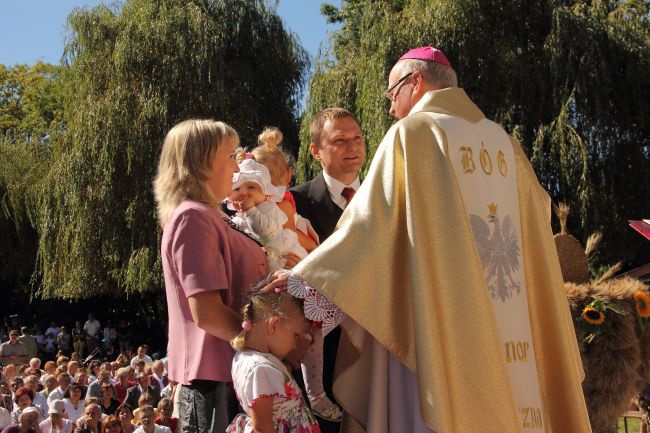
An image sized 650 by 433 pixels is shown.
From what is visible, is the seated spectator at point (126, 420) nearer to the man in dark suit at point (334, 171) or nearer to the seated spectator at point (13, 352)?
the man in dark suit at point (334, 171)

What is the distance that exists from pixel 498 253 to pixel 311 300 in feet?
2.75

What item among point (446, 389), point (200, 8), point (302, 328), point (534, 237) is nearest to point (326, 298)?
point (302, 328)

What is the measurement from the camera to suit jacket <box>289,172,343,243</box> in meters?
4.40

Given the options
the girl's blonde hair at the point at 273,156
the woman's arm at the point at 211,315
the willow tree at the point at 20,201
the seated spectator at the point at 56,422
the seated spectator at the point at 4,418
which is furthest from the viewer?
the willow tree at the point at 20,201

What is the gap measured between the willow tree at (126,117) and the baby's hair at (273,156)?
13308 millimetres

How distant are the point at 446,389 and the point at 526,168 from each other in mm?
1183

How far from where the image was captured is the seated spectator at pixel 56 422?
9782 millimetres

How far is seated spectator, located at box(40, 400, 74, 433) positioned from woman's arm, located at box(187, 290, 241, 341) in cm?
731

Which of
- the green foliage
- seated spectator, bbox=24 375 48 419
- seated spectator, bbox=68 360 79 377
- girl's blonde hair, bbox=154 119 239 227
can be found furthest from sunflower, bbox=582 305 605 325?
the green foliage

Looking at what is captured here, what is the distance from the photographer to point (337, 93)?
16078 mm

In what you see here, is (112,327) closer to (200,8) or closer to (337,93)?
(200,8)

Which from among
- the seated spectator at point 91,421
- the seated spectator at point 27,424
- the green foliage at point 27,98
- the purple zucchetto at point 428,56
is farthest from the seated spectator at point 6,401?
the green foliage at point 27,98

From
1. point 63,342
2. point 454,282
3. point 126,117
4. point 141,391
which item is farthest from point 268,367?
point 63,342

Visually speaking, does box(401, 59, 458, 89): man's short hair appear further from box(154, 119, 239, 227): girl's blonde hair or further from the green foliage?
the green foliage
